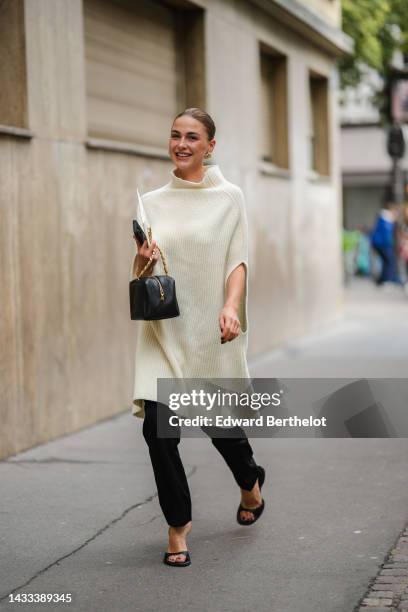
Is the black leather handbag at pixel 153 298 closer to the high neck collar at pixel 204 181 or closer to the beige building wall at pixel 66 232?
the high neck collar at pixel 204 181

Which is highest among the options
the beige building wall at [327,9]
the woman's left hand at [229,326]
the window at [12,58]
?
the beige building wall at [327,9]

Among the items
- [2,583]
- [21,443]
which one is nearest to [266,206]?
[21,443]

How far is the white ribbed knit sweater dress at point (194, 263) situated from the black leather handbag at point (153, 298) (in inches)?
6.2

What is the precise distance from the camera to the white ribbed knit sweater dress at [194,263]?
511 cm

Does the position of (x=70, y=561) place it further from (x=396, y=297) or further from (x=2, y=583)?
(x=396, y=297)

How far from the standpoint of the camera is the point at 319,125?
17.5m

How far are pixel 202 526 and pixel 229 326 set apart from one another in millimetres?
1334

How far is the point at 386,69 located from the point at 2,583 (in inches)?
737

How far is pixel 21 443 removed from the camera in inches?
307

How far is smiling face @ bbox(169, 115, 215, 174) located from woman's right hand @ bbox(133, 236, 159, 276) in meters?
0.37

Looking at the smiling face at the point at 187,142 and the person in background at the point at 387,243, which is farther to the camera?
the person in background at the point at 387,243

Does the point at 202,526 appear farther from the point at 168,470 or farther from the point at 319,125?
the point at 319,125

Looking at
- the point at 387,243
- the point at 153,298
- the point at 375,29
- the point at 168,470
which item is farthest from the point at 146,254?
the point at 387,243

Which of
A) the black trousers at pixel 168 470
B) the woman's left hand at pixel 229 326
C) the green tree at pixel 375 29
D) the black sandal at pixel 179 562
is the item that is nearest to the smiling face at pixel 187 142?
the woman's left hand at pixel 229 326
